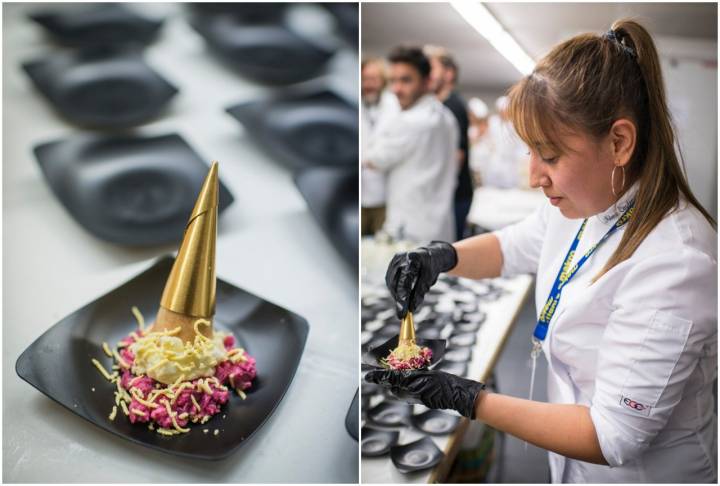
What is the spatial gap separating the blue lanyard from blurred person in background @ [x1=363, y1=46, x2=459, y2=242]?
41cm

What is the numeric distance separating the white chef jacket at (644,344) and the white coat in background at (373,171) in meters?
0.53

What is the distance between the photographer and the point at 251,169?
167 cm

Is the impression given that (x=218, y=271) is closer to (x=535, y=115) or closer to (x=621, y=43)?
(x=535, y=115)

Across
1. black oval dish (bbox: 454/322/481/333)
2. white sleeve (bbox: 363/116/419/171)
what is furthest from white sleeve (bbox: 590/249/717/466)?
white sleeve (bbox: 363/116/419/171)


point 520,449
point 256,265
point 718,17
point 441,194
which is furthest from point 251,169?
point 718,17

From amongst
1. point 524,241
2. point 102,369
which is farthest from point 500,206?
point 102,369

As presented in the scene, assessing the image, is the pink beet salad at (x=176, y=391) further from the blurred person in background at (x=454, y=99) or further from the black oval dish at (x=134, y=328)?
the blurred person in background at (x=454, y=99)

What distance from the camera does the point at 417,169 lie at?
67.8 inches

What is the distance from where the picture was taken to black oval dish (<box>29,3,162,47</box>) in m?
1.69

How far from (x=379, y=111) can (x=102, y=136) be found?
0.73 meters

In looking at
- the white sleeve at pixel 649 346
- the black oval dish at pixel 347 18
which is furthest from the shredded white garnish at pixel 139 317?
the white sleeve at pixel 649 346

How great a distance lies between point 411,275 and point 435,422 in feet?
1.31

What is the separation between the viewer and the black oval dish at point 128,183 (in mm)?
1594

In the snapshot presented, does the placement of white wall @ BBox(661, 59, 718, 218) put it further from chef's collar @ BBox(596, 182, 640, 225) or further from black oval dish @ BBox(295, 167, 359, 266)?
black oval dish @ BBox(295, 167, 359, 266)
